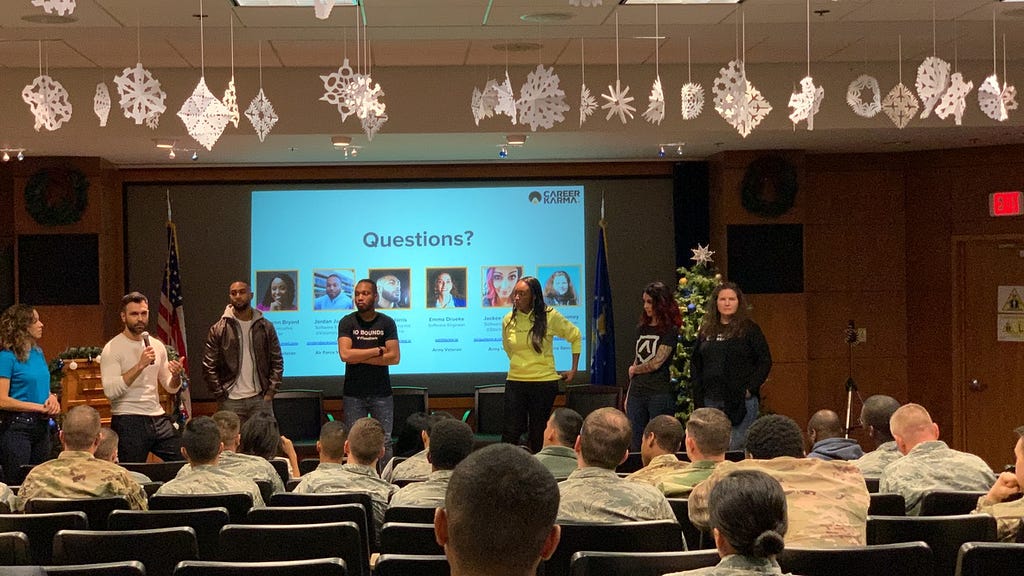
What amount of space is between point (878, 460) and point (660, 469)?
1.27 m

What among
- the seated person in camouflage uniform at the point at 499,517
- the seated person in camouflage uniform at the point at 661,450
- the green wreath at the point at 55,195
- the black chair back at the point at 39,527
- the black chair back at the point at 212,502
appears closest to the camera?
the seated person in camouflage uniform at the point at 499,517

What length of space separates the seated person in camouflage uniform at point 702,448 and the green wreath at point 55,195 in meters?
7.74

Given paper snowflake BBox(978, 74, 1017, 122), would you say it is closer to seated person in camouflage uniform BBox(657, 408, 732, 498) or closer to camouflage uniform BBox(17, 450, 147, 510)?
seated person in camouflage uniform BBox(657, 408, 732, 498)

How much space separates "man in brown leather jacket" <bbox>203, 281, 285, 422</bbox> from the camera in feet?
28.9

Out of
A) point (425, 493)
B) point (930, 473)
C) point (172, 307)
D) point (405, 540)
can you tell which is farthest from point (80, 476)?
point (172, 307)

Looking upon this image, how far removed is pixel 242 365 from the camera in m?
8.83

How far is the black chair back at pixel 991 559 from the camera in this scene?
137 inches

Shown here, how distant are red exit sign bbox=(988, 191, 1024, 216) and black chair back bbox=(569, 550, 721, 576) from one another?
8.69 meters

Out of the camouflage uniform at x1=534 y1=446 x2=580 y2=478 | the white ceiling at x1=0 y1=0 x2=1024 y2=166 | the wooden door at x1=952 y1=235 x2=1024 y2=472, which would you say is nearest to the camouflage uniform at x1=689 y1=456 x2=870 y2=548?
the camouflage uniform at x1=534 y1=446 x2=580 y2=478

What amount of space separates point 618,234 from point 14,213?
235 inches

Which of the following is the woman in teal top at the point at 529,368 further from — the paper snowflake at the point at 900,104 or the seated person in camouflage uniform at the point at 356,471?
the seated person in camouflage uniform at the point at 356,471

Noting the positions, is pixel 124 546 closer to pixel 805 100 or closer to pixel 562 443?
pixel 562 443

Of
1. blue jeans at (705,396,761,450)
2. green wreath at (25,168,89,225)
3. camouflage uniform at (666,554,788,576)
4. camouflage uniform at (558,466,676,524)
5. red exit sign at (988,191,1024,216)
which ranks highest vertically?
green wreath at (25,168,89,225)

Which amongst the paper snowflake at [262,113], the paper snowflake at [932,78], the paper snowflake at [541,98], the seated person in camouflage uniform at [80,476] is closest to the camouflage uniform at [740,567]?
the seated person in camouflage uniform at [80,476]
